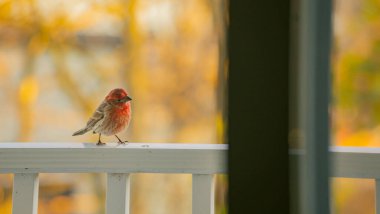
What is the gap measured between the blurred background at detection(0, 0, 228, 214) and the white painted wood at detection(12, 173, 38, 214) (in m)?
2.50

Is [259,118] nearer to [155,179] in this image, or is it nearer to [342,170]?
[342,170]

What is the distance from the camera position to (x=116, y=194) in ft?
3.14

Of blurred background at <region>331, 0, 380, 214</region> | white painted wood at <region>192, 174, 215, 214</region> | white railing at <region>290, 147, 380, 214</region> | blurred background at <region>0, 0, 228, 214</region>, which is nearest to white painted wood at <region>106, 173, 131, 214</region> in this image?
white painted wood at <region>192, 174, 215, 214</region>

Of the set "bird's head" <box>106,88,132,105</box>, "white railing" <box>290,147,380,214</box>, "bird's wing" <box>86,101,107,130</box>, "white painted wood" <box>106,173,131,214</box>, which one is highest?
"bird's head" <box>106,88,132,105</box>

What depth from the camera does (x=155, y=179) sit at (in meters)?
3.56

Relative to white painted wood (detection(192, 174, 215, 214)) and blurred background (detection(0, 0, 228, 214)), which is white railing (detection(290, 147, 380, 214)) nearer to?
white painted wood (detection(192, 174, 215, 214))

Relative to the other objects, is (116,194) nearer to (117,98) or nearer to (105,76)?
(117,98)

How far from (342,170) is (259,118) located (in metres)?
0.50

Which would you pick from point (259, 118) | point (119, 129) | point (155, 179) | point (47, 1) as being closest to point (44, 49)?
point (47, 1)

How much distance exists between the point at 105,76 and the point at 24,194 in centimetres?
262

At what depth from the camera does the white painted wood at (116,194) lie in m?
0.96

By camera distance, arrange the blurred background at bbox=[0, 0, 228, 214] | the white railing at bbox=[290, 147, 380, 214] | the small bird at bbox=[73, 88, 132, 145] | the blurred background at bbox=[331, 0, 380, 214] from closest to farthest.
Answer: the white railing at bbox=[290, 147, 380, 214]
the small bird at bbox=[73, 88, 132, 145]
the blurred background at bbox=[331, 0, 380, 214]
the blurred background at bbox=[0, 0, 228, 214]

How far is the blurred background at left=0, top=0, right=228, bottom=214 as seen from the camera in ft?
11.3

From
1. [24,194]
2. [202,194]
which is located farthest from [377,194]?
[24,194]
